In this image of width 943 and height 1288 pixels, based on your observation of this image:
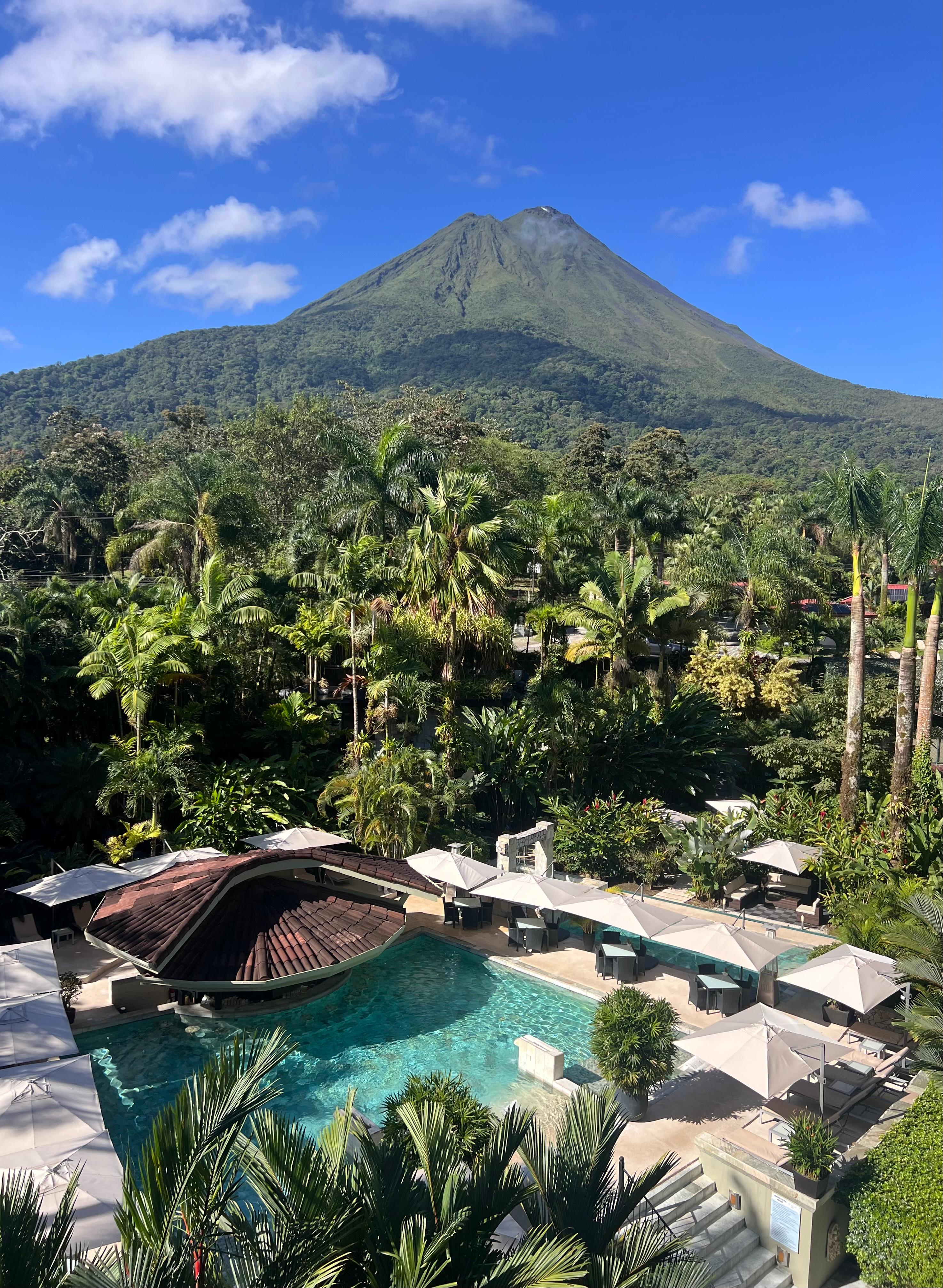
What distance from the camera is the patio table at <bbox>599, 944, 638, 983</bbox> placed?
13.4 metres

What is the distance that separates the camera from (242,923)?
495 inches

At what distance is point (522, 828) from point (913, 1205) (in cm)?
1296

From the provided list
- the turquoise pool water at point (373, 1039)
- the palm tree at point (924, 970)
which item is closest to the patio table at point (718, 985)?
the turquoise pool water at point (373, 1039)

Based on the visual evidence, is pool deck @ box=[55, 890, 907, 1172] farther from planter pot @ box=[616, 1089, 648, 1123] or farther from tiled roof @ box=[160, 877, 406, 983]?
tiled roof @ box=[160, 877, 406, 983]

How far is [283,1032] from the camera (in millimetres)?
5391

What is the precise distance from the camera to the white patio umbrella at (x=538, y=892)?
1402cm

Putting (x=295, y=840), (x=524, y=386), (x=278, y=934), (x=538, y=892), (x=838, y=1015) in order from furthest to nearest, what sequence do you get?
(x=524, y=386) → (x=295, y=840) → (x=538, y=892) → (x=278, y=934) → (x=838, y=1015)

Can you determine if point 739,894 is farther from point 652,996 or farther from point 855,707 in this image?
point 652,996

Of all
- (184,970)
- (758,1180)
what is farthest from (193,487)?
(758,1180)

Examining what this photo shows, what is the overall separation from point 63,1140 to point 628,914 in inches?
320

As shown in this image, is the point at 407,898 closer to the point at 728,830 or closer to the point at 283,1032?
the point at 728,830

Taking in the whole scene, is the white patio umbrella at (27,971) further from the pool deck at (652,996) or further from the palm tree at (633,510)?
the palm tree at (633,510)

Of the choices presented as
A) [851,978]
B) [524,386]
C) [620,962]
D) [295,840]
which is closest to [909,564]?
[851,978]

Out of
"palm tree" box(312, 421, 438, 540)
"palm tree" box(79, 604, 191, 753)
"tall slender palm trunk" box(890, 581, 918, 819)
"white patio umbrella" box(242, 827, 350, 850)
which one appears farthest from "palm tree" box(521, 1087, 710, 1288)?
"palm tree" box(312, 421, 438, 540)
